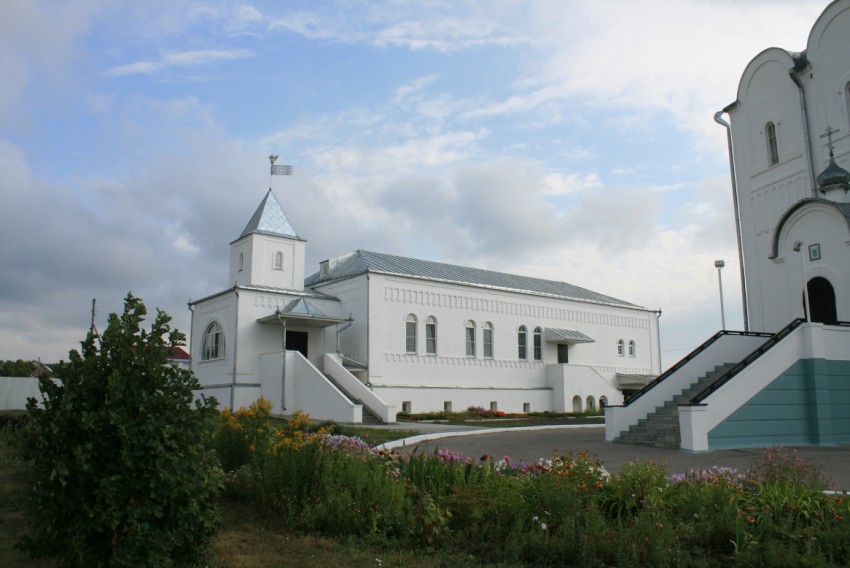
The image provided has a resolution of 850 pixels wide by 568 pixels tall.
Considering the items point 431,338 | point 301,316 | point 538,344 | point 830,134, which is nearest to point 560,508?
point 830,134

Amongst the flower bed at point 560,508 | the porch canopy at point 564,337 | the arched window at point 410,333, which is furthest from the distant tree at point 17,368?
the flower bed at point 560,508

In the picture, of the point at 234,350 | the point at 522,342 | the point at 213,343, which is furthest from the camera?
the point at 522,342

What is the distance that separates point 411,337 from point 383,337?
1905 millimetres

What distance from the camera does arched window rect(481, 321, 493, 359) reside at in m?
34.8

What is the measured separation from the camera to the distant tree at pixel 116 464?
5.17 m

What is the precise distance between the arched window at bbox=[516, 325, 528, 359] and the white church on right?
15.2 m

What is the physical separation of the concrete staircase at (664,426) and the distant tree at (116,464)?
42.8 feet

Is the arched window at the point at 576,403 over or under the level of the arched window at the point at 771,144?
under

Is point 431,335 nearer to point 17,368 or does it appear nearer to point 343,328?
point 343,328

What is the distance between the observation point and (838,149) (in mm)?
19906

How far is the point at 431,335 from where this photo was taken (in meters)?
32.8

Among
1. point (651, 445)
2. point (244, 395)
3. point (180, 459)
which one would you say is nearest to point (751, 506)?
point (180, 459)

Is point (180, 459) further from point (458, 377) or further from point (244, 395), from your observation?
point (458, 377)

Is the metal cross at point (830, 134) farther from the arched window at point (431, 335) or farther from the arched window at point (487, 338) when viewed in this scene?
the arched window at point (487, 338)
